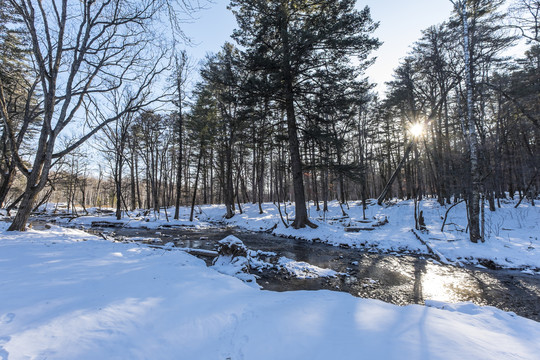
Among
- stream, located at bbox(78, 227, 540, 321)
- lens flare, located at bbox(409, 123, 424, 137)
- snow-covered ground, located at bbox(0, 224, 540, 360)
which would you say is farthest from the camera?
lens flare, located at bbox(409, 123, 424, 137)

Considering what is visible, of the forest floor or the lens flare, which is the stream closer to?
the forest floor

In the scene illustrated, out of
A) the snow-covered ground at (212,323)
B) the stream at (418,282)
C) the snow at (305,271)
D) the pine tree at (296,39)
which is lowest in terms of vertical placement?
the stream at (418,282)

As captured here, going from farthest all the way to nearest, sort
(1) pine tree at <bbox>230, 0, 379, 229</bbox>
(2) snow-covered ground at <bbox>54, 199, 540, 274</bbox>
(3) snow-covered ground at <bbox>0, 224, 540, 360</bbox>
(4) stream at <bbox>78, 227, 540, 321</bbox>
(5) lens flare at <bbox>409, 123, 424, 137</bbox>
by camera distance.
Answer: (5) lens flare at <bbox>409, 123, 424, 137</bbox> < (1) pine tree at <bbox>230, 0, 379, 229</bbox> < (2) snow-covered ground at <bbox>54, 199, 540, 274</bbox> < (4) stream at <bbox>78, 227, 540, 321</bbox> < (3) snow-covered ground at <bbox>0, 224, 540, 360</bbox>

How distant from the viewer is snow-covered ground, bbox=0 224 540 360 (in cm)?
209

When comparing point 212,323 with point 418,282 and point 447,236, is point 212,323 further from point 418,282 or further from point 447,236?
point 447,236

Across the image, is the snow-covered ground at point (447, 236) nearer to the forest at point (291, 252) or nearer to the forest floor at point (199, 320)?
the forest at point (291, 252)

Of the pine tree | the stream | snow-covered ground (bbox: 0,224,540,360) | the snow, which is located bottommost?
the stream

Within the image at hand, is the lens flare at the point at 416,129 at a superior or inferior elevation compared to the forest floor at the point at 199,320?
superior

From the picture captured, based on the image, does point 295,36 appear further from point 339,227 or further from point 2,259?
point 2,259

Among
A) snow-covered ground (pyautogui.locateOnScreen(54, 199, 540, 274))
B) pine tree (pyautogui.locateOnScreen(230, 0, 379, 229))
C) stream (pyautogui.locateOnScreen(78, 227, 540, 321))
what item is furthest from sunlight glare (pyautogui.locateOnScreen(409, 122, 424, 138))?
stream (pyautogui.locateOnScreen(78, 227, 540, 321))

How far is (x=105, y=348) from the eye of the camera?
2.04 m

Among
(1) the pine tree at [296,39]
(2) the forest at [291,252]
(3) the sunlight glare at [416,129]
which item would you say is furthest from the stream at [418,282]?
(3) the sunlight glare at [416,129]

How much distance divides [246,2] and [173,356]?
1464 centimetres

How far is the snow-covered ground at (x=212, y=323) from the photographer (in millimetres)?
2086
